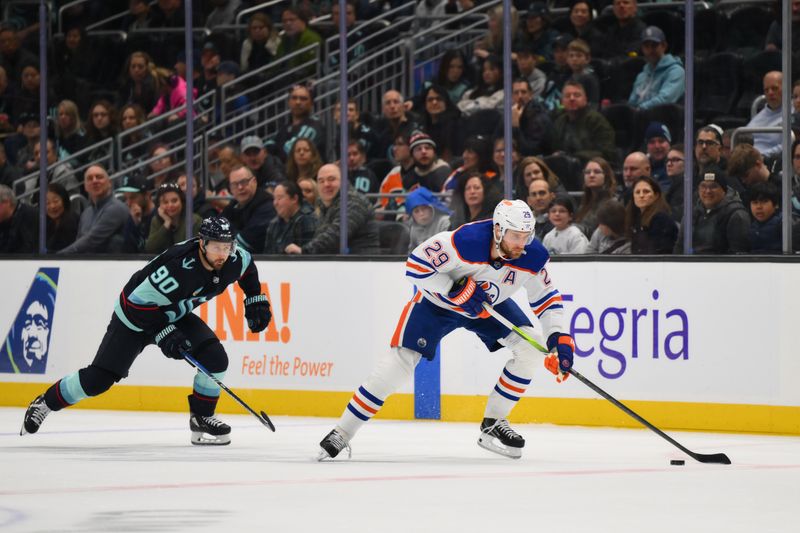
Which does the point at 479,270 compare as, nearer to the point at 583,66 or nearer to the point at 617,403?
the point at 617,403

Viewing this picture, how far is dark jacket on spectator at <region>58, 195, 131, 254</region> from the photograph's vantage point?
962cm

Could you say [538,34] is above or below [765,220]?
above

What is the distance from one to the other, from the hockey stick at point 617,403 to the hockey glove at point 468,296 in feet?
0.37

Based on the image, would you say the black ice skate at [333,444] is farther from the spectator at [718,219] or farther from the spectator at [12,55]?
the spectator at [12,55]

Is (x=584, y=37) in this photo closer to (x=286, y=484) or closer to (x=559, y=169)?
(x=559, y=169)

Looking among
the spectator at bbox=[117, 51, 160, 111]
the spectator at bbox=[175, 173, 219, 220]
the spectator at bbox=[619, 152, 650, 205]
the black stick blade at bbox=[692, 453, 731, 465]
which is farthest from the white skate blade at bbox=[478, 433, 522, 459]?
the spectator at bbox=[117, 51, 160, 111]

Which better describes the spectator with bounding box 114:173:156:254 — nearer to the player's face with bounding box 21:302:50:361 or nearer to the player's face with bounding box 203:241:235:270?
the player's face with bounding box 21:302:50:361

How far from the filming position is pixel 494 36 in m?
9.49

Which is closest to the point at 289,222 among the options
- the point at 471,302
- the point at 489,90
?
the point at 489,90

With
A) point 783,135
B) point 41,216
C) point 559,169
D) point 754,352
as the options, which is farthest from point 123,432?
point 783,135

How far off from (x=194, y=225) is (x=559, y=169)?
2.49 meters

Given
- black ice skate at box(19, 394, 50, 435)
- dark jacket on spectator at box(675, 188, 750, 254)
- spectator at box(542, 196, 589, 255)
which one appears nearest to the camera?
black ice skate at box(19, 394, 50, 435)

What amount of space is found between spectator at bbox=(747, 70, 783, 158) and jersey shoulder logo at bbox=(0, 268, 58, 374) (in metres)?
4.72

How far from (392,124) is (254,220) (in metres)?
1.15
